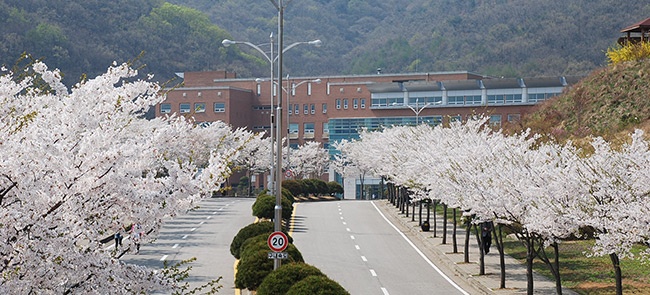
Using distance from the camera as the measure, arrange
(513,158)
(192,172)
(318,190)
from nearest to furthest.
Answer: (192,172)
(513,158)
(318,190)

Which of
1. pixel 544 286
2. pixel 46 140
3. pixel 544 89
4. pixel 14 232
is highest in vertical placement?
pixel 544 89

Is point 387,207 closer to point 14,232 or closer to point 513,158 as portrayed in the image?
point 513,158

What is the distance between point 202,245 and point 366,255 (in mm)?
7793

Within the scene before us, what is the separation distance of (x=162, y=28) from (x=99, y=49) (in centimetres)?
3546

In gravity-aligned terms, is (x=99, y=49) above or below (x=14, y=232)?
above

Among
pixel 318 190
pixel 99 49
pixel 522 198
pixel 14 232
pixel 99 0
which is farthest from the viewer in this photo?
pixel 99 0

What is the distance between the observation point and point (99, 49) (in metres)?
158

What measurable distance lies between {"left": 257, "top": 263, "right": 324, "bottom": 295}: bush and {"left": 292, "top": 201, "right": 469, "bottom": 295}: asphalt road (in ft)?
→ 33.5

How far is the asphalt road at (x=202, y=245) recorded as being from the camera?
34.8 metres

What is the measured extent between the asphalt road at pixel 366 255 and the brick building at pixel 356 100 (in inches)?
2371

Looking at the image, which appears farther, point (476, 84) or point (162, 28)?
point (162, 28)

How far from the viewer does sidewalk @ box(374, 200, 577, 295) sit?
104 feet

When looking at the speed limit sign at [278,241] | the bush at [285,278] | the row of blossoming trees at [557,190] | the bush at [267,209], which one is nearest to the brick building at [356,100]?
the bush at [267,209]

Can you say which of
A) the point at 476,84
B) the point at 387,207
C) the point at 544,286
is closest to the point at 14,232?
the point at 544,286
